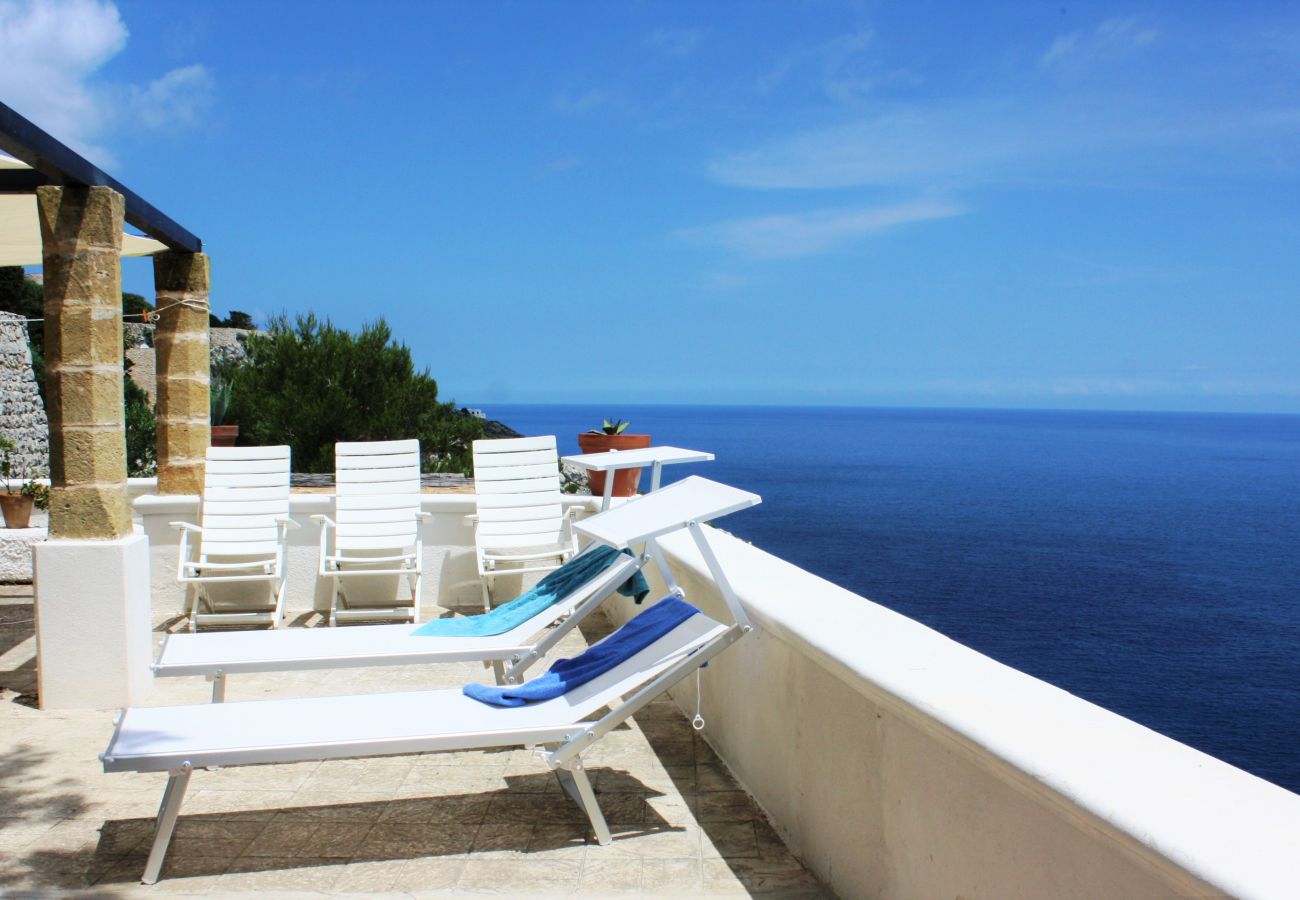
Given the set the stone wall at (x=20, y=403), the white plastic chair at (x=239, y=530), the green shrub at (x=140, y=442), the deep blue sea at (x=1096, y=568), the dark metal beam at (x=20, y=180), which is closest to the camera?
the dark metal beam at (x=20, y=180)

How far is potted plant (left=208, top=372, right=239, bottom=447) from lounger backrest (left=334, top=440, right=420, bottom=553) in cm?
315

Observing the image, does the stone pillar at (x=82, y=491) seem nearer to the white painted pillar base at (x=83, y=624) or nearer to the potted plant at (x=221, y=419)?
the white painted pillar base at (x=83, y=624)

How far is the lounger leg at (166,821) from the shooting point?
285 centimetres

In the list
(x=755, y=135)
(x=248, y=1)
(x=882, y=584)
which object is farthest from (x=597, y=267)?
(x=248, y=1)

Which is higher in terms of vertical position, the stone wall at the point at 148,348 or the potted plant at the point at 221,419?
the stone wall at the point at 148,348

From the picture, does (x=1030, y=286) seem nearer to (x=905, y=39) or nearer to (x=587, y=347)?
(x=905, y=39)

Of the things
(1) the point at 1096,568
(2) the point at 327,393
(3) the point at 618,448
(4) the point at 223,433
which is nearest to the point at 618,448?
(3) the point at 618,448

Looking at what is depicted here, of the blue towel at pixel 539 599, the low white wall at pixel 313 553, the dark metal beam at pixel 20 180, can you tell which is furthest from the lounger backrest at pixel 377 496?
the blue towel at pixel 539 599

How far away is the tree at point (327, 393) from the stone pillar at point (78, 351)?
12477mm

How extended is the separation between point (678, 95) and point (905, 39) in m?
14.8

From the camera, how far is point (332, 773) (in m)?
3.80

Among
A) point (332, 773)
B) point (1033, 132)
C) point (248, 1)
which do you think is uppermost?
point (1033, 132)

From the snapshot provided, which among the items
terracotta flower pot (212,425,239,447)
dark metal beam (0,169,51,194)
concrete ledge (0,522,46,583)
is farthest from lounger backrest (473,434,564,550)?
terracotta flower pot (212,425,239,447)

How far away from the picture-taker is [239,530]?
6273 millimetres
